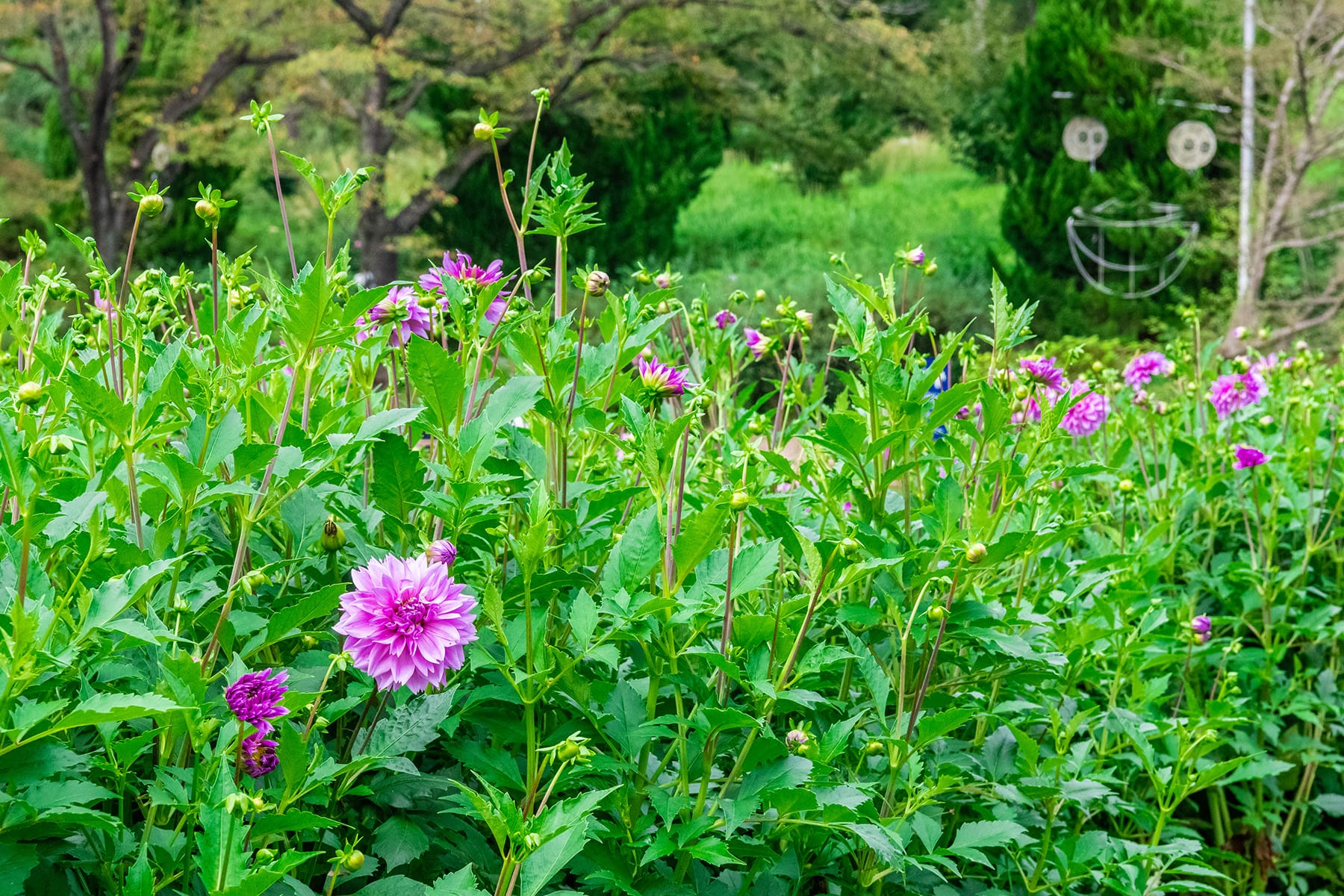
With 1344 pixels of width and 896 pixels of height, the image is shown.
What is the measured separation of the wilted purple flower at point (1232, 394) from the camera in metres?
1.85

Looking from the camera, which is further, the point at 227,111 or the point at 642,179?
the point at 642,179

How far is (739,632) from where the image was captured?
777mm

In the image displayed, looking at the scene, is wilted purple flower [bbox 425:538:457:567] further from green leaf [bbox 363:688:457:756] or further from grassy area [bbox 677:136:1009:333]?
grassy area [bbox 677:136:1009:333]

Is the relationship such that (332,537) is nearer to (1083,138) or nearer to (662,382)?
(662,382)

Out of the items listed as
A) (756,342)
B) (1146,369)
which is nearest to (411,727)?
(756,342)

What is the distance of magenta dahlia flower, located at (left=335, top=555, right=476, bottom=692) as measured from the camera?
0.66 metres

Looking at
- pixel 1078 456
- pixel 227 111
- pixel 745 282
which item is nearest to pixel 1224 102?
pixel 745 282

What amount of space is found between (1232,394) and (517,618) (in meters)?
1.44

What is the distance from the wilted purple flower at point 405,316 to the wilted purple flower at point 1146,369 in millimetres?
1217

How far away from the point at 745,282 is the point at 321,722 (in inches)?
414

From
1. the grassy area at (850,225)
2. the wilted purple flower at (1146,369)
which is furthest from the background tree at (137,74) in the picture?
the wilted purple flower at (1146,369)

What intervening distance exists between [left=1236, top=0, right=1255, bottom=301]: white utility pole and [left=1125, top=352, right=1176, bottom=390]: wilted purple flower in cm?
711

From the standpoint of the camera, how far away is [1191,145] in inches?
368

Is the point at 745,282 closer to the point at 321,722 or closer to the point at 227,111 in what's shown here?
the point at 227,111
